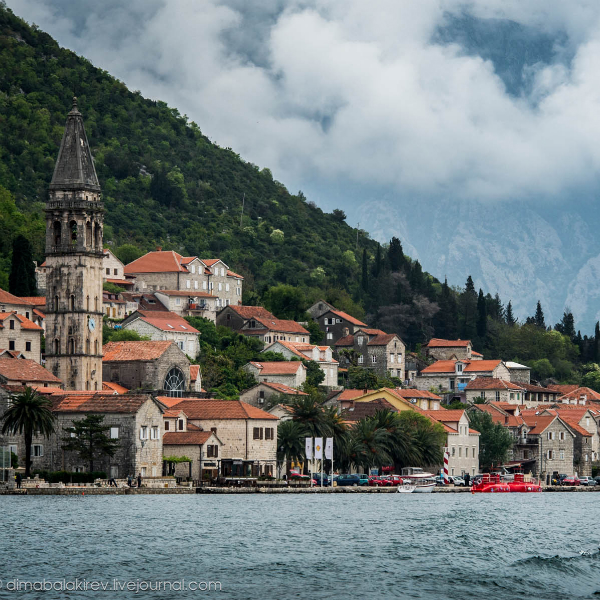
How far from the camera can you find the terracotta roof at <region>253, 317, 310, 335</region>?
162875 mm

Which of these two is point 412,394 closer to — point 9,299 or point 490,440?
point 490,440

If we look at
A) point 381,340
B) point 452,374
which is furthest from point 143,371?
point 452,374

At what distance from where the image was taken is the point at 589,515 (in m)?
92.3

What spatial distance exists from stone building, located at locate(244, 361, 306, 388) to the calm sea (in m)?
50.7

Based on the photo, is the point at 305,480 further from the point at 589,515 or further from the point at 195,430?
the point at 589,515

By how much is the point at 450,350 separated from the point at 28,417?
10108cm

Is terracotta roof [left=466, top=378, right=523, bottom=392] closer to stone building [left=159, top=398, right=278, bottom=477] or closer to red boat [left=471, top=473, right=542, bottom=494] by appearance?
red boat [left=471, top=473, right=542, bottom=494]

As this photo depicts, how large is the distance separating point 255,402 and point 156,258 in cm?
4602

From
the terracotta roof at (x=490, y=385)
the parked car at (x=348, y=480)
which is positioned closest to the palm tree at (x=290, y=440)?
the parked car at (x=348, y=480)

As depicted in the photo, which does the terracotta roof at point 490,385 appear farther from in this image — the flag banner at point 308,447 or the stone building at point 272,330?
the flag banner at point 308,447

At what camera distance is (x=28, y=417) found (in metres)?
97.8

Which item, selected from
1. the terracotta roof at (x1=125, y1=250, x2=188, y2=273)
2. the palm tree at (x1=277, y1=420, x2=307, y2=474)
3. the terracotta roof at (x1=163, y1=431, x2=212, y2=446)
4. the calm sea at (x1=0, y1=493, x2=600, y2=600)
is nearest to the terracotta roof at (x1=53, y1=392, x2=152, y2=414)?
the terracotta roof at (x1=163, y1=431, x2=212, y2=446)

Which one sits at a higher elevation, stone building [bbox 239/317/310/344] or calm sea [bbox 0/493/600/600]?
stone building [bbox 239/317/310/344]

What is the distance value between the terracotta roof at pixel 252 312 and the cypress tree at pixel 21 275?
100ft
